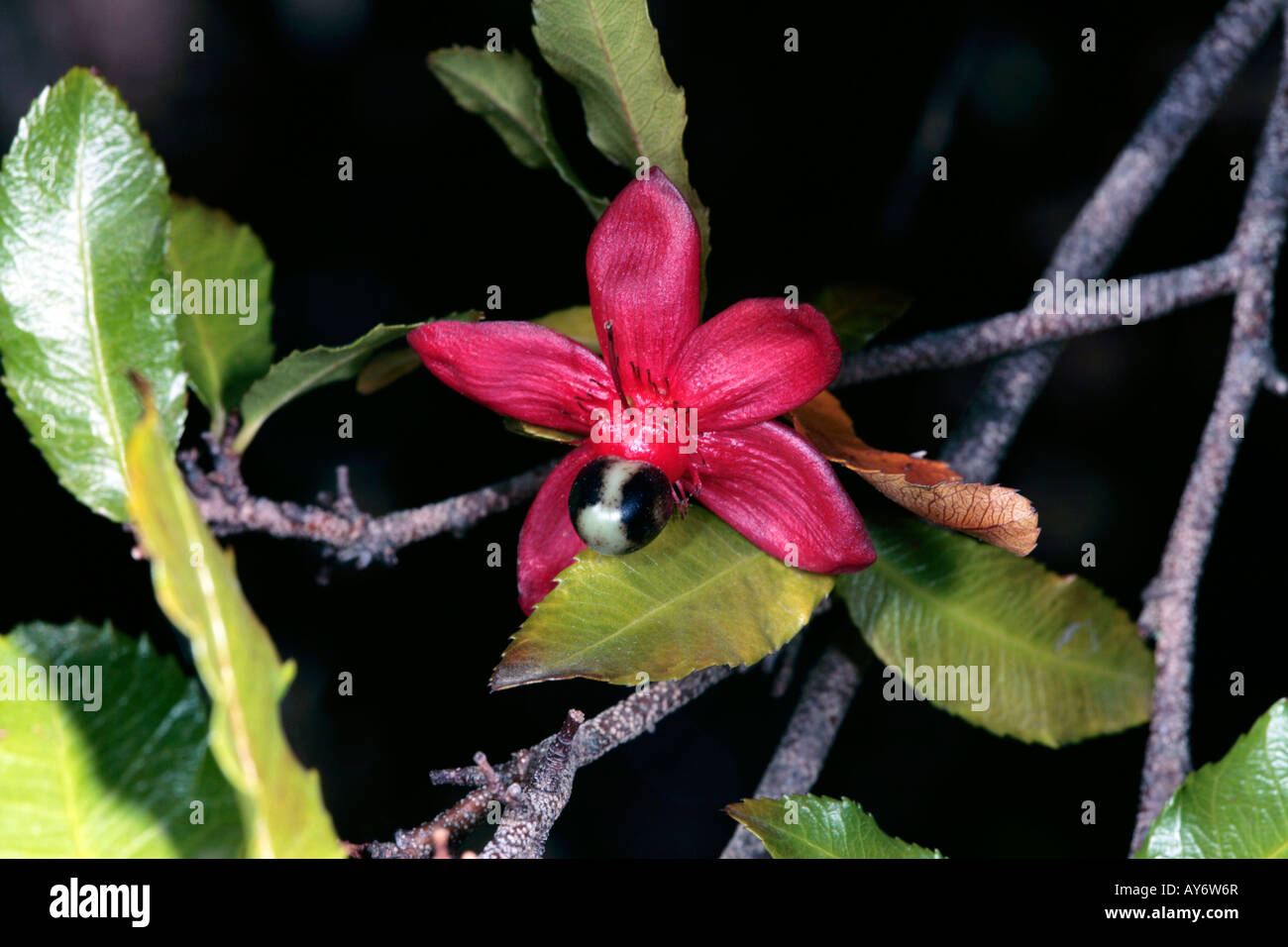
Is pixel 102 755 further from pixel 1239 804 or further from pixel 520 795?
pixel 1239 804

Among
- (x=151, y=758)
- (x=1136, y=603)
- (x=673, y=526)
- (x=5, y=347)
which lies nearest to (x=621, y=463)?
(x=673, y=526)

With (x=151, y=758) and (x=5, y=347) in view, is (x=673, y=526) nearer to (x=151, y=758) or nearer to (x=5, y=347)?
(x=151, y=758)

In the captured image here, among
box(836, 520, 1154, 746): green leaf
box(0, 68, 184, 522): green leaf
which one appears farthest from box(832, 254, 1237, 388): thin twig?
box(0, 68, 184, 522): green leaf

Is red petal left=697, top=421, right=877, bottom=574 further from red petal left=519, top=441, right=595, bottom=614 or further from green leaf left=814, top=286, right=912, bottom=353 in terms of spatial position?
green leaf left=814, top=286, right=912, bottom=353

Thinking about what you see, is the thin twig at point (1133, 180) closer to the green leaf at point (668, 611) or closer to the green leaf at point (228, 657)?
the green leaf at point (668, 611)

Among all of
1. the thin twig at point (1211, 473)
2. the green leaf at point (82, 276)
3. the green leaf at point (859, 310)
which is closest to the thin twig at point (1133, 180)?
the thin twig at point (1211, 473)
